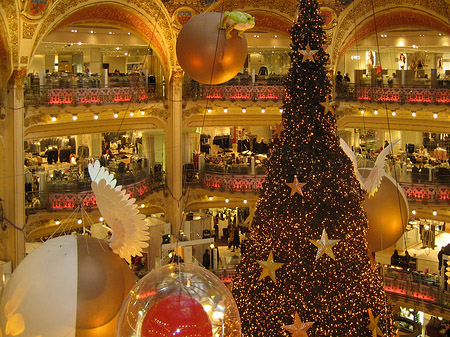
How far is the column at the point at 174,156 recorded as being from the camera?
20.7m

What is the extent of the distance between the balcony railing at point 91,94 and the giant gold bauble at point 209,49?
34.7 ft

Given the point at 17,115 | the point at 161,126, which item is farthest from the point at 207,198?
the point at 17,115

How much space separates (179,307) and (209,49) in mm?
3000

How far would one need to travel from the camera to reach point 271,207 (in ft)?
27.3

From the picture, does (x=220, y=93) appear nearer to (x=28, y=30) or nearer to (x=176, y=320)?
(x=28, y=30)

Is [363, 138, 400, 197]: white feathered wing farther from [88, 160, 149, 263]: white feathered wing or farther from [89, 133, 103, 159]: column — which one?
[89, 133, 103, 159]: column

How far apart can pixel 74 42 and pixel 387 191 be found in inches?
613

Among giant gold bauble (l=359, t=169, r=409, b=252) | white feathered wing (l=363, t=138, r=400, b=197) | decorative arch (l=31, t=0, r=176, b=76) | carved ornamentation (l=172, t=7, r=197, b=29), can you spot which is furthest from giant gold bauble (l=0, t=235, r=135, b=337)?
carved ornamentation (l=172, t=7, r=197, b=29)

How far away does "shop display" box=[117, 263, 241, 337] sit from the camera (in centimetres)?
502

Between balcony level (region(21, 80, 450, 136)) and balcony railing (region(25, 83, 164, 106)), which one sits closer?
balcony railing (region(25, 83, 164, 106))

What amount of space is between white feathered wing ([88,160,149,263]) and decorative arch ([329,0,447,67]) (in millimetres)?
14883

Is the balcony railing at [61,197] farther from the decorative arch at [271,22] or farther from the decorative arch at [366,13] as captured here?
the decorative arch at [366,13]

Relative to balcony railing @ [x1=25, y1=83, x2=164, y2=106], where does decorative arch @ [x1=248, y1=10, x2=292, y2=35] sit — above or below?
above

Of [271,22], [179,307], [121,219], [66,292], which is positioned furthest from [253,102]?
[179,307]
